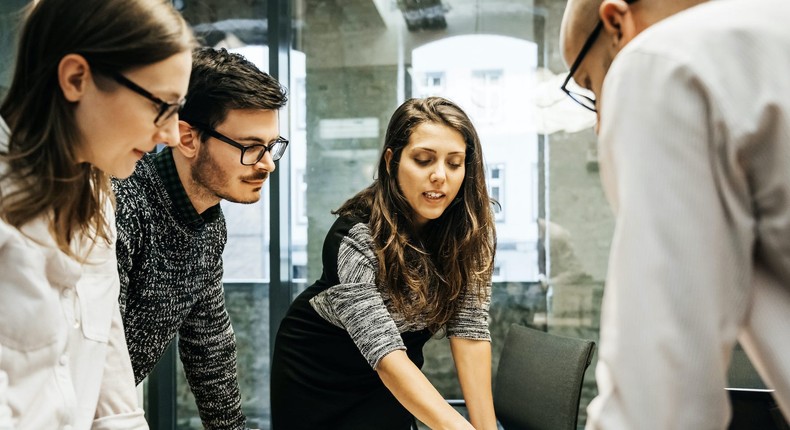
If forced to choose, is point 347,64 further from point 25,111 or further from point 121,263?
point 25,111

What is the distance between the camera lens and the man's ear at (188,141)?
180 cm

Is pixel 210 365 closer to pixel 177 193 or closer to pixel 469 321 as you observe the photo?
pixel 177 193

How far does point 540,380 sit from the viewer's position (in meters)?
2.35

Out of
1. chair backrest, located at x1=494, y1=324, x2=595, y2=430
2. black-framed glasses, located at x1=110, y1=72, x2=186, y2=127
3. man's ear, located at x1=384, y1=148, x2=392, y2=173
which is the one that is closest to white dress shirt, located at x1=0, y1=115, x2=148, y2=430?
black-framed glasses, located at x1=110, y1=72, x2=186, y2=127

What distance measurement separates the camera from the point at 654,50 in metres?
0.57

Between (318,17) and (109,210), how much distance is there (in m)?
2.91

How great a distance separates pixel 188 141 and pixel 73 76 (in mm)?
771

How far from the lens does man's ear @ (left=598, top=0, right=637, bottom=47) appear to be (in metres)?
0.77

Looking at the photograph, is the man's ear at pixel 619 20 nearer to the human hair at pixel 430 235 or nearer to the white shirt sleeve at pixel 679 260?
the white shirt sleeve at pixel 679 260

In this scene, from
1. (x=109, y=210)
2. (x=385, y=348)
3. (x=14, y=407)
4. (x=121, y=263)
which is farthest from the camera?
(x=385, y=348)

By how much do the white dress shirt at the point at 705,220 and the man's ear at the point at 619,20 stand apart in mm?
203

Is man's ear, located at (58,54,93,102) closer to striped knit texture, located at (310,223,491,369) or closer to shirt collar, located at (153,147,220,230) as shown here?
shirt collar, located at (153,147,220,230)

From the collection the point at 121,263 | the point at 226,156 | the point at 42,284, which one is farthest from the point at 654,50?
the point at 226,156

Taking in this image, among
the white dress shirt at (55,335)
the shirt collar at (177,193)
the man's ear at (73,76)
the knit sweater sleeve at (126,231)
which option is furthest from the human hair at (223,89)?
the man's ear at (73,76)
